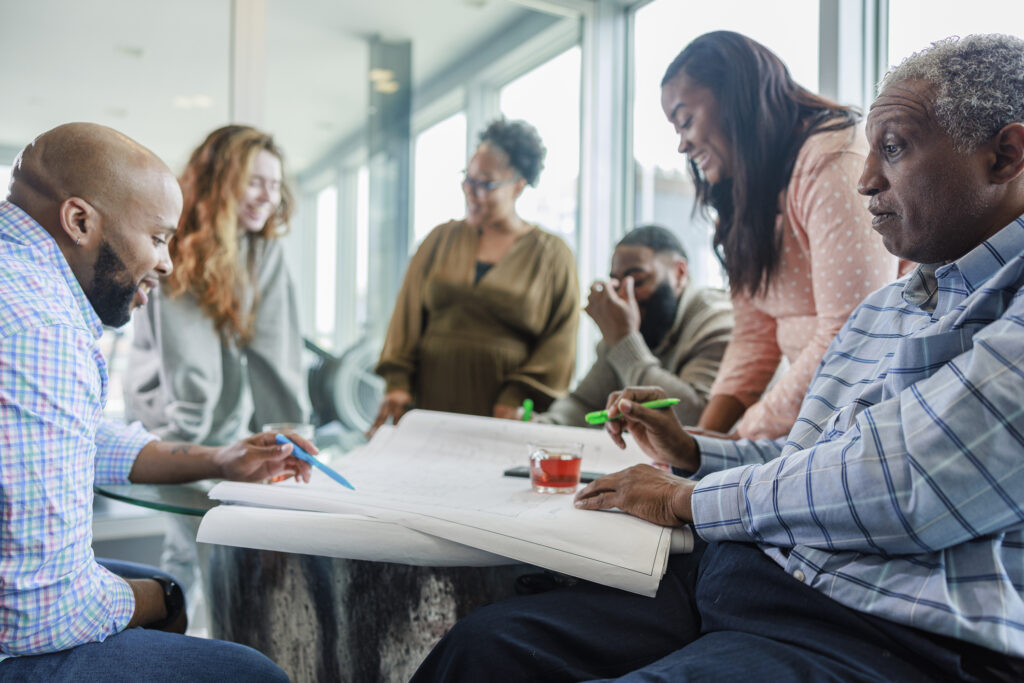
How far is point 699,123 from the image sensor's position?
1635 millimetres

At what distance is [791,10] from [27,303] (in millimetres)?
2207

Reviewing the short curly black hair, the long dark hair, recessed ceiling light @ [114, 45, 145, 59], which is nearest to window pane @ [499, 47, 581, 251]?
the short curly black hair

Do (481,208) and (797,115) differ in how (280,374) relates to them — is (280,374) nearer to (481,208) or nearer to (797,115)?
(481,208)

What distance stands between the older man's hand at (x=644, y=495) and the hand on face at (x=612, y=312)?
1017 mm

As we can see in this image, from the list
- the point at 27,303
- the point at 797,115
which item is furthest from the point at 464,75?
the point at 27,303

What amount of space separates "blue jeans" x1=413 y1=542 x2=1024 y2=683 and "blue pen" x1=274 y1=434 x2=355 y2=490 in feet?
1.17

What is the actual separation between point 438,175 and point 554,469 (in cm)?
223

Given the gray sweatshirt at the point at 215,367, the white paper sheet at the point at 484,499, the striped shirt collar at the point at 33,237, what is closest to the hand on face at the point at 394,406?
the gray sweatshirt at the point at 215,367

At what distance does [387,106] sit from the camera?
3.08 m

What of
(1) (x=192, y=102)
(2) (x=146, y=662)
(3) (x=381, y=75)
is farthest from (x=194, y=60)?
(2) (x=146, y=662)

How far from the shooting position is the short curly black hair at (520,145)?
101 inches

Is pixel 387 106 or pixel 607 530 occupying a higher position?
pixel 387 106

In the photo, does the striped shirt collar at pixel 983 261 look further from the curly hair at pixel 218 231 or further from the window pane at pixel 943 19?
the curly hair at pixel 218 231

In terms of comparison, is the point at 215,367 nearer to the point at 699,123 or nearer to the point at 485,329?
the point at 485,329
